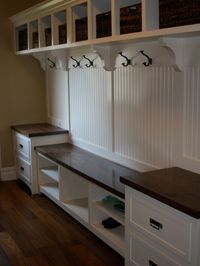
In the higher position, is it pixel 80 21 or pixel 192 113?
pixel 80 21

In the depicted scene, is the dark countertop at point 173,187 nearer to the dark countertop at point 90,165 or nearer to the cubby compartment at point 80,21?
the dark countertop at point 90,165

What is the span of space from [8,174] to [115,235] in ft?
7.71

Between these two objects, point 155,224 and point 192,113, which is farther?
point 192,113

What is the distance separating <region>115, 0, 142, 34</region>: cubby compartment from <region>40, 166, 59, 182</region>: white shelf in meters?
1.81

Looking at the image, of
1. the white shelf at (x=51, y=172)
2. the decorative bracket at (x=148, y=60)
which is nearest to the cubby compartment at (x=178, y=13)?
the decorative bracket at (x=148, y=60)

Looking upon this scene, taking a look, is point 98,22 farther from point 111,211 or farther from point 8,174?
point 8,174

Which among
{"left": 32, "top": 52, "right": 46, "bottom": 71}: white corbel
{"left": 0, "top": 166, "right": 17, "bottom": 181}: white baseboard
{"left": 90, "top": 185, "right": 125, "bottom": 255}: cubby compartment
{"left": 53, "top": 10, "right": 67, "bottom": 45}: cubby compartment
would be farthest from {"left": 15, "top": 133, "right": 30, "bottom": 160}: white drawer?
{"left": 90, "top": 185, "right": 125, "bottom": 255}: cubby compartment

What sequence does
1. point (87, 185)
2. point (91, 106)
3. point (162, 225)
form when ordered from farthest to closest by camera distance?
1. point (91, 106)
2. point (87, 185)
3. point (162, 225)

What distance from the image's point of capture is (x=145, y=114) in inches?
119

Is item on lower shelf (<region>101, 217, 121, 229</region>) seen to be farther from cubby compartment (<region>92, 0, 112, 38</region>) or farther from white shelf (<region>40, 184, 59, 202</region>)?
cubby compartment (<region>92, 0, 112, 38</region>)

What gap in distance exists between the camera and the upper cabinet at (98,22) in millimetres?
2139

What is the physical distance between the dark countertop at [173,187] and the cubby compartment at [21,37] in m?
2.60

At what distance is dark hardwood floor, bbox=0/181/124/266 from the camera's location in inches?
112

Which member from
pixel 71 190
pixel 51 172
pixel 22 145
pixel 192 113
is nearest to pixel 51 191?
pixel 51 172
